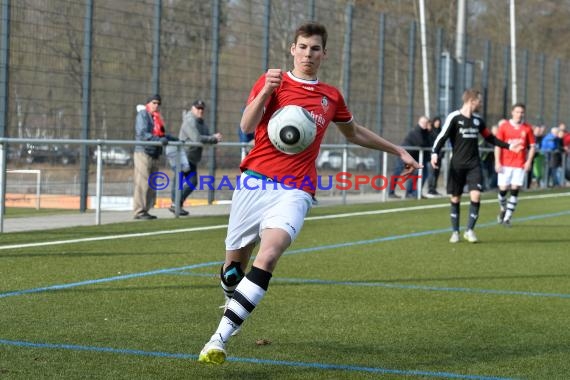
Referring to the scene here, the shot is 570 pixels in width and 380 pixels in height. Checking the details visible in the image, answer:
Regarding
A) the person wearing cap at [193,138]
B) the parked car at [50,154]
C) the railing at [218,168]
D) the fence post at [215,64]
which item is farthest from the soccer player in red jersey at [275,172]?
the fence post at [215,64]

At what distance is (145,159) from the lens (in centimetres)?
1759

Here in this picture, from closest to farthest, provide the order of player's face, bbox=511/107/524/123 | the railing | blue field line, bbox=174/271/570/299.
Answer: blue field line, bbox=174/271/570/299 < the railing < player's face, bbox=511/107/524/123

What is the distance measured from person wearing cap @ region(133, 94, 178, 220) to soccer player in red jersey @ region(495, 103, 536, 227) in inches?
216

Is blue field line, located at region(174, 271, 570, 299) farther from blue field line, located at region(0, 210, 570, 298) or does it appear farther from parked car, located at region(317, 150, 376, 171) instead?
parked car, located at region(317, 150, 376, 171)

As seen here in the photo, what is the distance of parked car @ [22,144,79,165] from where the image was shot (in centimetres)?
1627

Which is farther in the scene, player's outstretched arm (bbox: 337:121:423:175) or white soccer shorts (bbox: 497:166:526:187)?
white soccer shorts (bbox: 497:166:526:187)

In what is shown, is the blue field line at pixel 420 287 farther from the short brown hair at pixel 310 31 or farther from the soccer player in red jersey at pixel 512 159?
the soccer player in red jersey at pixel 512 159

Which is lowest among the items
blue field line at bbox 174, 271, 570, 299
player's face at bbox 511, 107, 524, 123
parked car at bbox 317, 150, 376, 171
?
blue field line at bbox 174, 271, 570, 299

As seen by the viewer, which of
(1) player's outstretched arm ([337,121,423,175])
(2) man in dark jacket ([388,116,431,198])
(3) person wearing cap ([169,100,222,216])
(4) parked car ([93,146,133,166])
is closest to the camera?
(1) player's outstretched arm ([337,121,423,175])

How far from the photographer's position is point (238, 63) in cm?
2323

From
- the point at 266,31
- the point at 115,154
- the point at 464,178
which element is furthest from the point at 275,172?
the point at 266,31

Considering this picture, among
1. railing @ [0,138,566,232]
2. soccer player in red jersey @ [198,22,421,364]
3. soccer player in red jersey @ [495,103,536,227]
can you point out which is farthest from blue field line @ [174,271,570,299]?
soccer player in red jersey @ [495,103,536,227]

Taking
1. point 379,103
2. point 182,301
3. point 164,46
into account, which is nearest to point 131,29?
point 164,46

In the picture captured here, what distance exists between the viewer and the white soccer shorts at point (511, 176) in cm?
1836
